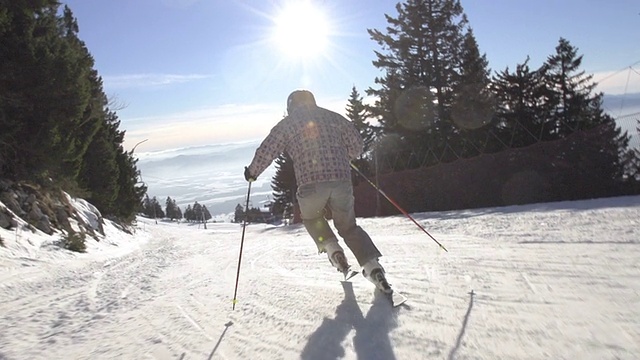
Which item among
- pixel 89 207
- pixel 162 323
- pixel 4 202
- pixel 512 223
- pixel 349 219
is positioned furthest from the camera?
pixel 89 207

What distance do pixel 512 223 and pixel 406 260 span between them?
13.2 ft

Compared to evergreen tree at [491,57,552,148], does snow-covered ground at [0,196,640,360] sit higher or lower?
lower

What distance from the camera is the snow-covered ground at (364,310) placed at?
84.0 inches

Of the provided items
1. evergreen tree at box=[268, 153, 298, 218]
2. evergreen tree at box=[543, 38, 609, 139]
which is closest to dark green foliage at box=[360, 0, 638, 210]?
evergreen tree at box=[543, 38, 609, 139]

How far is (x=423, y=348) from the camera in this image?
2.12m

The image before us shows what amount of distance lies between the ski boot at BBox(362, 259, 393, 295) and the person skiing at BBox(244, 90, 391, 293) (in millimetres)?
98

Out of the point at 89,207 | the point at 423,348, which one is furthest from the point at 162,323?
the point at 89,207

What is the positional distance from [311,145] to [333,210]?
1.92 ft

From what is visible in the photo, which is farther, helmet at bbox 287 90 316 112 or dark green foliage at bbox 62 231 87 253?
dark green foliage at bbox 62 231 87 253

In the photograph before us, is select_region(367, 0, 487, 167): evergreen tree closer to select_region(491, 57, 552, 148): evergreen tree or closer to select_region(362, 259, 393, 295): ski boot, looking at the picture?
select_region(491, 57, 552, 148): evergreen tree

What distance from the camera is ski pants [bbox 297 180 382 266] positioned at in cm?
347

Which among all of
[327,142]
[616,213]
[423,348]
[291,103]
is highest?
[291,103]

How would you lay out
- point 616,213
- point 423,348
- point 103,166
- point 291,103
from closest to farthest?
point 423,348 → point 291,103 → point 616,213 → point 103,166

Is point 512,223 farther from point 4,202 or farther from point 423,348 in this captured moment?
point 4,202
